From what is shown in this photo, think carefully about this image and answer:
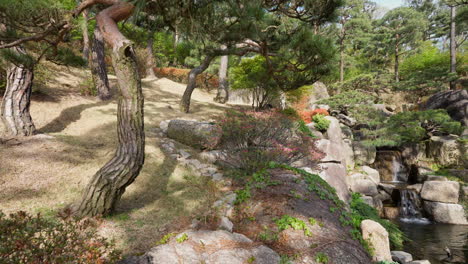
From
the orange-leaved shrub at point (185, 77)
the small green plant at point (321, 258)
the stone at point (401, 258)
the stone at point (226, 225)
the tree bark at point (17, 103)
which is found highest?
the orange-leaved shrub at point (185, 77)

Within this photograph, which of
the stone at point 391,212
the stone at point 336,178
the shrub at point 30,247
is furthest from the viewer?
the stone at point 391,212

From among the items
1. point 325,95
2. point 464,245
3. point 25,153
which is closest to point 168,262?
point 25,153

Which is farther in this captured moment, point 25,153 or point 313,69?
point 313,69

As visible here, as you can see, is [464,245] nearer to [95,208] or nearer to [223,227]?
[223,227]

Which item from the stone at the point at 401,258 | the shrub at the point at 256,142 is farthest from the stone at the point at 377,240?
the shrub at the point at 256,142

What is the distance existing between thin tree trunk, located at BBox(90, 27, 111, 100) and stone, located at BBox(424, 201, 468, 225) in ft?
43.1

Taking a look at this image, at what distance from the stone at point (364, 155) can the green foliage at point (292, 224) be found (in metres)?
9.51

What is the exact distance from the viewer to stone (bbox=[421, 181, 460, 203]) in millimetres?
7840

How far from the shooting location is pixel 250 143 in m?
5.24

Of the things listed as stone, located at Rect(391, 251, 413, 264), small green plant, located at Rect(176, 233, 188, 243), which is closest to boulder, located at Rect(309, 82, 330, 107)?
stone, located at Rect(391, 251, 413, 264)

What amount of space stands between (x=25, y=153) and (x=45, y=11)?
8.98ft

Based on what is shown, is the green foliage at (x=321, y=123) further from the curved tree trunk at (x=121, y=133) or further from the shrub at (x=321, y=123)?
the curved tree trunk at (x=121, y=133)

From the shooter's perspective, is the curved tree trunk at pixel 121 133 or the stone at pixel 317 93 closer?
the curved tree trunk at pixel 121 133

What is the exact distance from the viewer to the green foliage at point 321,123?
10172mm
